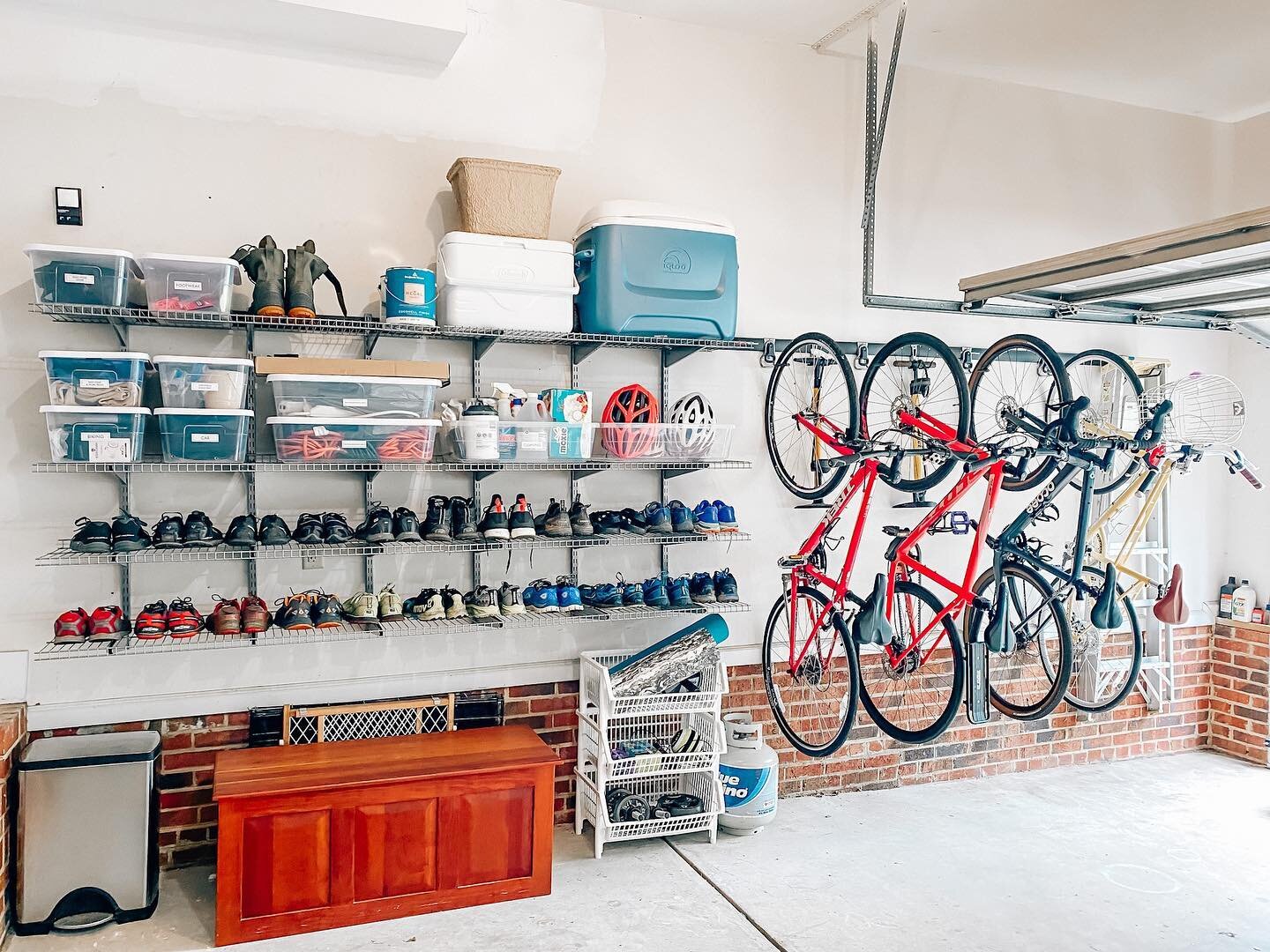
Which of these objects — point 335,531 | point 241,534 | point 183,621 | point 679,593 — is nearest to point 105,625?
point 183,621

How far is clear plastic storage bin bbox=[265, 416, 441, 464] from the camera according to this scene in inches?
134

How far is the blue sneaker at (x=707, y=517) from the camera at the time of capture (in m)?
4.10

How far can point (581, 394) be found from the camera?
377 centimetres

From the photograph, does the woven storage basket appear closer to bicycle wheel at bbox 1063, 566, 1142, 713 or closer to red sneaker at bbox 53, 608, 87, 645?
red sneaker at bbox 53, 608, 87, 645

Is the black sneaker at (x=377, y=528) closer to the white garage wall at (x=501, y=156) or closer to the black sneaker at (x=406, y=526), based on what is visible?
the black sneaker at (x=406, y=526)

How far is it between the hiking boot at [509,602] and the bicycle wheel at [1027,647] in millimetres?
1692

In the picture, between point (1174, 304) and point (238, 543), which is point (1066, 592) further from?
point (238, 543)

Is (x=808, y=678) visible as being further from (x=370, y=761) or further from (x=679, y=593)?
(x=370, y=761)

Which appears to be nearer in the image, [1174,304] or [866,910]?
[866,910]

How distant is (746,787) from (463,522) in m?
1.63

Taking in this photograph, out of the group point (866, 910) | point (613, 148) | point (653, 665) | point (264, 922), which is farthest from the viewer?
point (613, 148)

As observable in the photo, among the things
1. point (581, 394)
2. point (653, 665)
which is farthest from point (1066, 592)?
point (581, 394)

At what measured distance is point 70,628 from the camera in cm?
325

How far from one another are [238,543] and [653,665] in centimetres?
165
